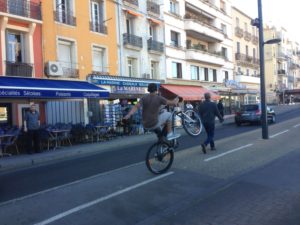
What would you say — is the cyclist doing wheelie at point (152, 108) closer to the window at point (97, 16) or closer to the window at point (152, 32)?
the window at point (97, 16)

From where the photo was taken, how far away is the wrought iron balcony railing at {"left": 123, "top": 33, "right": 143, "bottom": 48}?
1029 inches

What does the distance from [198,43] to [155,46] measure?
1054 cm

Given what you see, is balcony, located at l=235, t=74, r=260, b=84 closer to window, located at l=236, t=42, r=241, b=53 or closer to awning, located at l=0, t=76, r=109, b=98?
window, located at l=236, t=42, r=241, b=53

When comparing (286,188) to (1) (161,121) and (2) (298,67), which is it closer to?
(1) (161,121)

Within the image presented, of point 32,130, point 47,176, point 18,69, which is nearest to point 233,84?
point 18,69

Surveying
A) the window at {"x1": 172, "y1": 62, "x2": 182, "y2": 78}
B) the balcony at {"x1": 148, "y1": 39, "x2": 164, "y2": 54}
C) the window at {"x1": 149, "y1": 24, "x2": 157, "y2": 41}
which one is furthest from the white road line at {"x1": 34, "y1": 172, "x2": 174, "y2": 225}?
the window at {"x1": 172, "y1": 62, "x2": 182, "y2": 78}

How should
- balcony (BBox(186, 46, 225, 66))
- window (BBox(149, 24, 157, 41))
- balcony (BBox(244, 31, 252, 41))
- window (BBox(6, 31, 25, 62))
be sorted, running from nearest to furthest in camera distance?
window (BBox(6, 31, 25, 62)) < window (BBox(149, 24, 157, 41)) < balcony (BBox(186, 46, 225, 66)) < balcony (BBox(244, 31, 252, 41))

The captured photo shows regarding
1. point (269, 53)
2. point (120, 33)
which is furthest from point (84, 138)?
point (269, 53)

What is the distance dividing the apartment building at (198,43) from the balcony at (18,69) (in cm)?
1316

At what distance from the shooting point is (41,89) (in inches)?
617

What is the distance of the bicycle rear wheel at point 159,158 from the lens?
836 centimetres

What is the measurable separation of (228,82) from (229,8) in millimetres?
9338

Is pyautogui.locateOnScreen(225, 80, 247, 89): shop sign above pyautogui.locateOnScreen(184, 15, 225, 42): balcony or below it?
below

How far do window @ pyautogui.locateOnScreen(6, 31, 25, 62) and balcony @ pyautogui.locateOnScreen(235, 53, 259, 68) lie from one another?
105 ft
